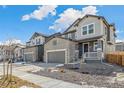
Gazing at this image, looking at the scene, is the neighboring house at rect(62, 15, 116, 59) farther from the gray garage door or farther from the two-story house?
the gray garage door

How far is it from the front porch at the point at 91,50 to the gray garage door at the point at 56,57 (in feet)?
5.83

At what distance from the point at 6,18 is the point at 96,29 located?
Answer: 7.85 meters

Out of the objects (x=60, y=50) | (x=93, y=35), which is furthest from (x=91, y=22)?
(x=60, y=50)

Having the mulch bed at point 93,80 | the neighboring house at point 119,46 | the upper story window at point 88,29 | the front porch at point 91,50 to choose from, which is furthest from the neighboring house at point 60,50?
the mulch bed at point 93,80

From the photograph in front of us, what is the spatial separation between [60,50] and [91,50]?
3.23 m

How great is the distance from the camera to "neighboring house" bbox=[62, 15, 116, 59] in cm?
1594

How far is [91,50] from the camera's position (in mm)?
16719

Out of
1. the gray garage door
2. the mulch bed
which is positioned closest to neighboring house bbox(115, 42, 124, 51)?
the gray garage door

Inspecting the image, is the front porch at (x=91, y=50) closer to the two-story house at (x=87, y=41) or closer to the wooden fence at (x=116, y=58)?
the two-story house at (x=87, y=41)

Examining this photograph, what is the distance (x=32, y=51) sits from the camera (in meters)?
23.5

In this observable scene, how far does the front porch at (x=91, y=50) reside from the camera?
15345 mm

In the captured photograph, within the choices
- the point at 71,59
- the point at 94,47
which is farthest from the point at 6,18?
the point at 94,47
